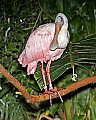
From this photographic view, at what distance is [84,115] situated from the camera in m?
1.80

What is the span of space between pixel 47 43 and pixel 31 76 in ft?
1.74

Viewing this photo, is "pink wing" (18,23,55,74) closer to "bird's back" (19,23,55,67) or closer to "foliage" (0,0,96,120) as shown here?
"bird's back" (19,23,55,67)

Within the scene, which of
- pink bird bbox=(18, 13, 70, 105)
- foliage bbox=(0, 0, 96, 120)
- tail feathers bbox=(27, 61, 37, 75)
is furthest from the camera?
foliage bbox=(0, 0, 96, 120)

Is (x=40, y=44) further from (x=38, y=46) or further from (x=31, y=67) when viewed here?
(x=31, y=67)

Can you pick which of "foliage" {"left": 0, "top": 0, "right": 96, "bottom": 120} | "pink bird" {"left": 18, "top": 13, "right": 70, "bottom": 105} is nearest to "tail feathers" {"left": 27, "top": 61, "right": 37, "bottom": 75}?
"pink bird" {"left": 18, "top": 13, "right": 70, "bottom": 105}

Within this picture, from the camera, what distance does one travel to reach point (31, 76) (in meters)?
1.88

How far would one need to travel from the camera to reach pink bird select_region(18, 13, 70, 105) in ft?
4.32

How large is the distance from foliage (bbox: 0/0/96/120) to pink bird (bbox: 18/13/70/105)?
33cm

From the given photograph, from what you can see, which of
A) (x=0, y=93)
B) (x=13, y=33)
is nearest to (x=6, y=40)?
(x=13, y=33)

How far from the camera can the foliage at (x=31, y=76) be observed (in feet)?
5.96

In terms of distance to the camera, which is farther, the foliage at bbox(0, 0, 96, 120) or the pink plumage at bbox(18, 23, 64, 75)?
the foliage at bbox(0, 0, 96, 120)

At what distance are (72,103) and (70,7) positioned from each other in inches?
20.7

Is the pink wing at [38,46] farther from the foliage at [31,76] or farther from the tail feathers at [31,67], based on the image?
the foliage at [31,76]

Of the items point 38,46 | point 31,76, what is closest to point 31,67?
point 38,46
